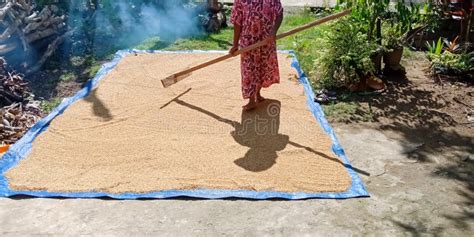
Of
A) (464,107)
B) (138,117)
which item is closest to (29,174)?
(138,117)

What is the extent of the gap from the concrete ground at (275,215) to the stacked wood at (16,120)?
43.3 inches

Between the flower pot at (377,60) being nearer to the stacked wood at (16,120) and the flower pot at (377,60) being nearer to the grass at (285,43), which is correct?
the grass at (285,43)

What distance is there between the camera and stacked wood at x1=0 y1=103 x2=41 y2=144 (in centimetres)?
407

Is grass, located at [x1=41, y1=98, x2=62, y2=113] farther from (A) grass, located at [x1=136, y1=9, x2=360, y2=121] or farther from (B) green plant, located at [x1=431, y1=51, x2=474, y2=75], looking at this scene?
(B) green plant, located at [x1=431, y1=51, x2=474, y2=75]

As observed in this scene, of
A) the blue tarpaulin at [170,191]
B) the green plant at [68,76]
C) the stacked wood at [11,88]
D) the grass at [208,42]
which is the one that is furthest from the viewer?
the grass at [208,42]

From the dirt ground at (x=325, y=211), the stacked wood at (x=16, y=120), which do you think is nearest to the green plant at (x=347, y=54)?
the dirt ground at (x=325, y=211)

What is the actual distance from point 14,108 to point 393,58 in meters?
4.25

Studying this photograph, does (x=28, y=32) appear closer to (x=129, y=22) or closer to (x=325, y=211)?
(x=129, y=22)

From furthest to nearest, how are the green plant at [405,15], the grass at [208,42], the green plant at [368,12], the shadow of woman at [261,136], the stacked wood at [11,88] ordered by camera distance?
the grass at [208,42] < the green plant at [405,15] < the green plant at [368,12] < the stacked wood at [11,88] < the shadow of woman at [261,136]

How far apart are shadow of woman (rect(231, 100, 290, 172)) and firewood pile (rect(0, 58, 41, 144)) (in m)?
2.03

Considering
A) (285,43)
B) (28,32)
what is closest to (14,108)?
(28,32)

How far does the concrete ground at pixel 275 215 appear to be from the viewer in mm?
2838

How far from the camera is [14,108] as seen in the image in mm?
4473

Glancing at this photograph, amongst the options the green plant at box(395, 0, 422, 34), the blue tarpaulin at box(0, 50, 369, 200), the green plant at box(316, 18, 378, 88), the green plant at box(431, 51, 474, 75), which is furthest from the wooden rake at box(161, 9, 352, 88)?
the green plant at box(431, 51, 474, 75)
